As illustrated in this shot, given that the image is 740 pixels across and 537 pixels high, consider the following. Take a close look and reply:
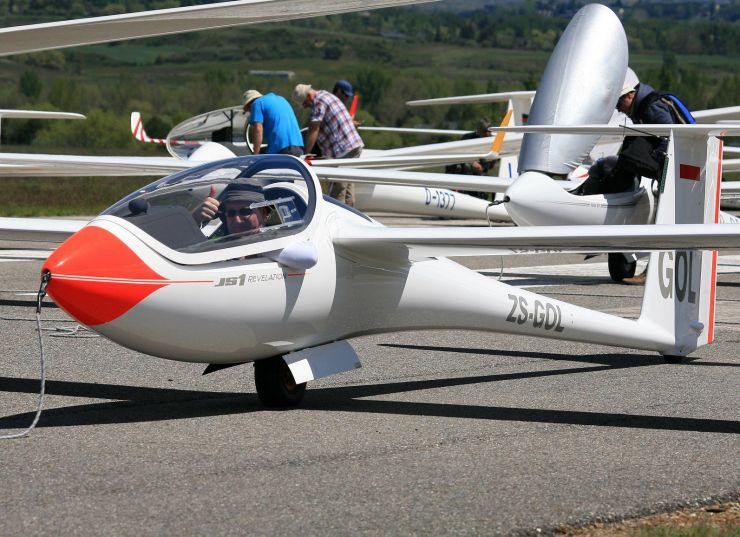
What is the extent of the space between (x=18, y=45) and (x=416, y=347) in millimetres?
3613

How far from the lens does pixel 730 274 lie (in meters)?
15.9

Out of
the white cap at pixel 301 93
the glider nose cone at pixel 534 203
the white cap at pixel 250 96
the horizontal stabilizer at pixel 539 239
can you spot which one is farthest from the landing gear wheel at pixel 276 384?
the white cap at pixel 301 93

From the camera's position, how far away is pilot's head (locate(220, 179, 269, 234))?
21.6 ft

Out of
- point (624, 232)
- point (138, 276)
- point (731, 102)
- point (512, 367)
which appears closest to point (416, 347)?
point (512, 367)

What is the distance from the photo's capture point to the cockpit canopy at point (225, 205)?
6.38 m

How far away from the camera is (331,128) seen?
16.7 meters

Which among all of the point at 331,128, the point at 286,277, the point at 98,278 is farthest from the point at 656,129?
the point at 331,128

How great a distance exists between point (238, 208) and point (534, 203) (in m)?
6.99

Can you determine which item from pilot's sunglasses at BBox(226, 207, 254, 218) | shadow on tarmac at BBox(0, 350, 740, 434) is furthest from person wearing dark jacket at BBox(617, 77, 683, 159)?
pilot's sunglasses at BBox(226, 207, 254, 218)

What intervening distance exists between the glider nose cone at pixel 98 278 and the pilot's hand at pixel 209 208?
1.51ft

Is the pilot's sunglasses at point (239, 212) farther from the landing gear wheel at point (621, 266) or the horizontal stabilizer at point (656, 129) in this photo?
the landing gear wheel at point (621, 266)

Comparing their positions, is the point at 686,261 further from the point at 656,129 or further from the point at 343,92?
the point at 343,92

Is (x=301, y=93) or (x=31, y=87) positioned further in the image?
(x=31, y=87)

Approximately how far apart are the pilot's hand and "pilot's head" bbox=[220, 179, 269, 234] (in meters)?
0.04
